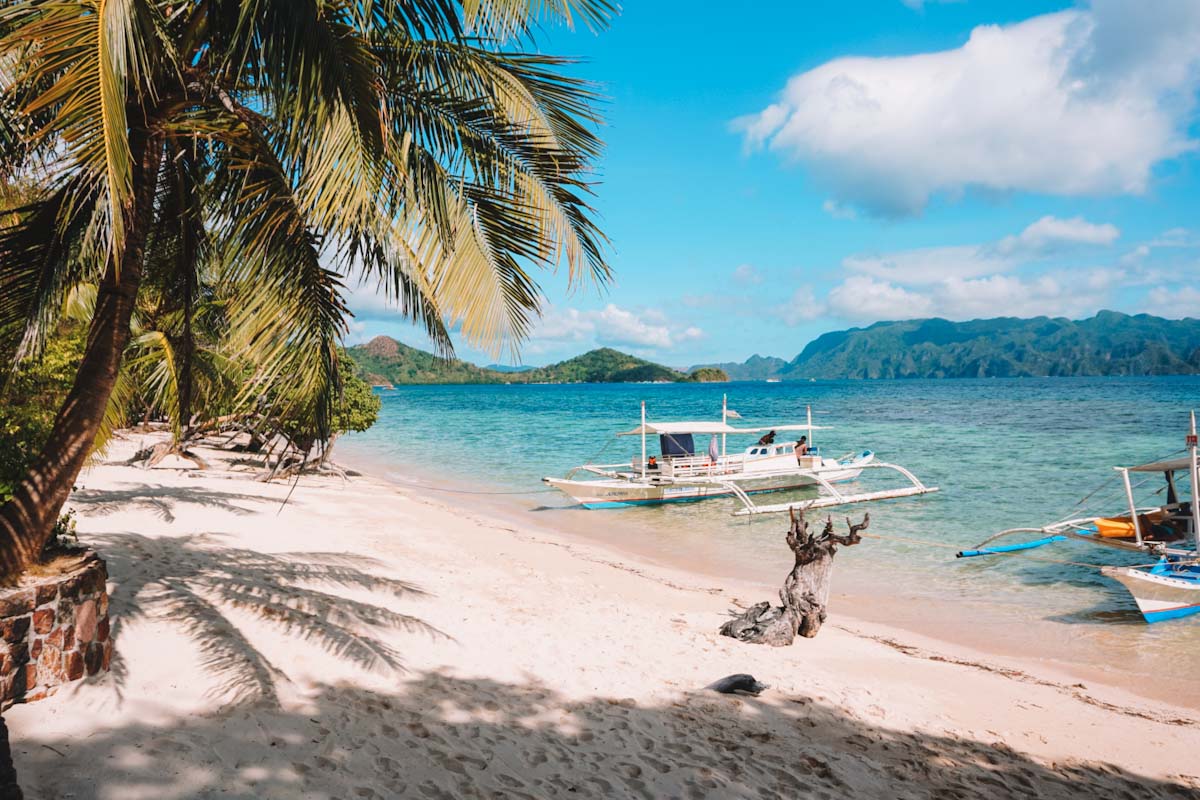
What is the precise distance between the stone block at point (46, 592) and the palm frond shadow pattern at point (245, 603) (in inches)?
27.4

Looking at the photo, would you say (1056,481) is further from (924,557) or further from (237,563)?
(237,563)

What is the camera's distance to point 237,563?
25.9ft

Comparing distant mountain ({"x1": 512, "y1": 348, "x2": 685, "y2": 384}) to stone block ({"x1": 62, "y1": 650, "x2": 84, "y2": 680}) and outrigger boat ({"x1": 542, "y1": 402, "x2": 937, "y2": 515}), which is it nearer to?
outrigger boat ({"x1": 542, "y1": 402, "x2": 937, "y2": 515})

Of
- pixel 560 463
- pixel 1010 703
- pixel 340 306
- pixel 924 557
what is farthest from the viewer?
pixel 560 463

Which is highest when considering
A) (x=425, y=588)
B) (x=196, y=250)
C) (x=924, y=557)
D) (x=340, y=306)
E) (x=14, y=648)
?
(x=196, y=250)

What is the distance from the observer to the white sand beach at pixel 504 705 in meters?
3.71

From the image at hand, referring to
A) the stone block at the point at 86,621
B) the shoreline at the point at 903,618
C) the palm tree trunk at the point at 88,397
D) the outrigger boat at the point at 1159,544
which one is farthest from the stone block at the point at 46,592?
the outrigger boat at the point at 1159,544

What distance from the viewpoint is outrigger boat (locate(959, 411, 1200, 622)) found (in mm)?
9773

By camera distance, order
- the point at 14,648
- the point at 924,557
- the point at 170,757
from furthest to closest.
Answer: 1. the point at 924,557
2. the point at 14,648
3. the point at 170,757

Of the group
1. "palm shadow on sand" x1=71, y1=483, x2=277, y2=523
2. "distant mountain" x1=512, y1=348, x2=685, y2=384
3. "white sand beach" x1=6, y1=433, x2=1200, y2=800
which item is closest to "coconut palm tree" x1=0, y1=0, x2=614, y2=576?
"white sand beach" x1=6, y1=433, x2=1200, y2=800

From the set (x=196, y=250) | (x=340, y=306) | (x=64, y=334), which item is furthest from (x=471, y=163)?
(x=64, y=334)

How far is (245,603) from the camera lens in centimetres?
616

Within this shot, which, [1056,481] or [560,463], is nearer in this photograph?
[1056,481]

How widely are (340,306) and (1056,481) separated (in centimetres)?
2616
